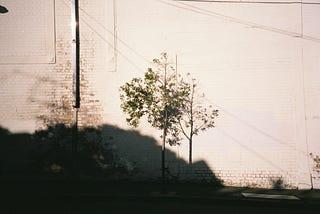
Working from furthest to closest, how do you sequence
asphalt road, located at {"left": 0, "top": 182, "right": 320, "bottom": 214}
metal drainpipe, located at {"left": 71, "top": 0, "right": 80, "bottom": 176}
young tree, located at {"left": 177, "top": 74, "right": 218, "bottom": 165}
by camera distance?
young tree, located at {"left": 177, "top": 74, "right": 218, "bottom": 165} → metal drainpipe, located at {"left": 71, "top": 0, "right": 80, "bottom": 176} → asphalt road, located at {"left": 0, "top": 182, "right": 320, "bottom": 214}

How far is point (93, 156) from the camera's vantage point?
382 inches

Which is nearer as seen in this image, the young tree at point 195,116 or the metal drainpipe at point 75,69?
the metal drainpipe at point 75,69

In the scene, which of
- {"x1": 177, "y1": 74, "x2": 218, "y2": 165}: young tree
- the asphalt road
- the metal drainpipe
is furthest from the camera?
{"x1": 177, "y1": 74, "x2": 218, "y2": 165}: young tree

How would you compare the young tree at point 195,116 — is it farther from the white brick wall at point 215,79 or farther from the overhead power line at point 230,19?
the overhead power line at point 230,19

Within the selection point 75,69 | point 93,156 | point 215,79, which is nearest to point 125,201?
point 93,156

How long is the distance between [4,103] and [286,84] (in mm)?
9011

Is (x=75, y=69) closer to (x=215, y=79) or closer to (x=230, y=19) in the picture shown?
(x=215, y=79)

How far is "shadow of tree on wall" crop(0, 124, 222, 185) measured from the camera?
9609 mm

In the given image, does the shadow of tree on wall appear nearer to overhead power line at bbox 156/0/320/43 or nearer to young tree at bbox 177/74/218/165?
young tree at bbox 177/74/218/165

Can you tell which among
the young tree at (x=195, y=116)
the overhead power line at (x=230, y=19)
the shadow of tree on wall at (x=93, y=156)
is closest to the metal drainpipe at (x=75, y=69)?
the shadow of tree on wall at (x=93, y=156)

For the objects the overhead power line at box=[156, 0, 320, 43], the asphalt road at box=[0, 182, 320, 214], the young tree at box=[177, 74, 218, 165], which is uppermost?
the overhead power line at box=[156, 0, 320, 43]

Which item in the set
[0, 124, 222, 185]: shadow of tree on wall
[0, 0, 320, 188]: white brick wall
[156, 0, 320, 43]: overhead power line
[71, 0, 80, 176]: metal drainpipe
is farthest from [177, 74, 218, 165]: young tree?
[71, 0, 80, 176]: metal drainpipe

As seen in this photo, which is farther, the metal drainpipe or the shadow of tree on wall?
the shadow of tree on wall

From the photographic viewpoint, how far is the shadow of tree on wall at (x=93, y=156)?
9.61m
